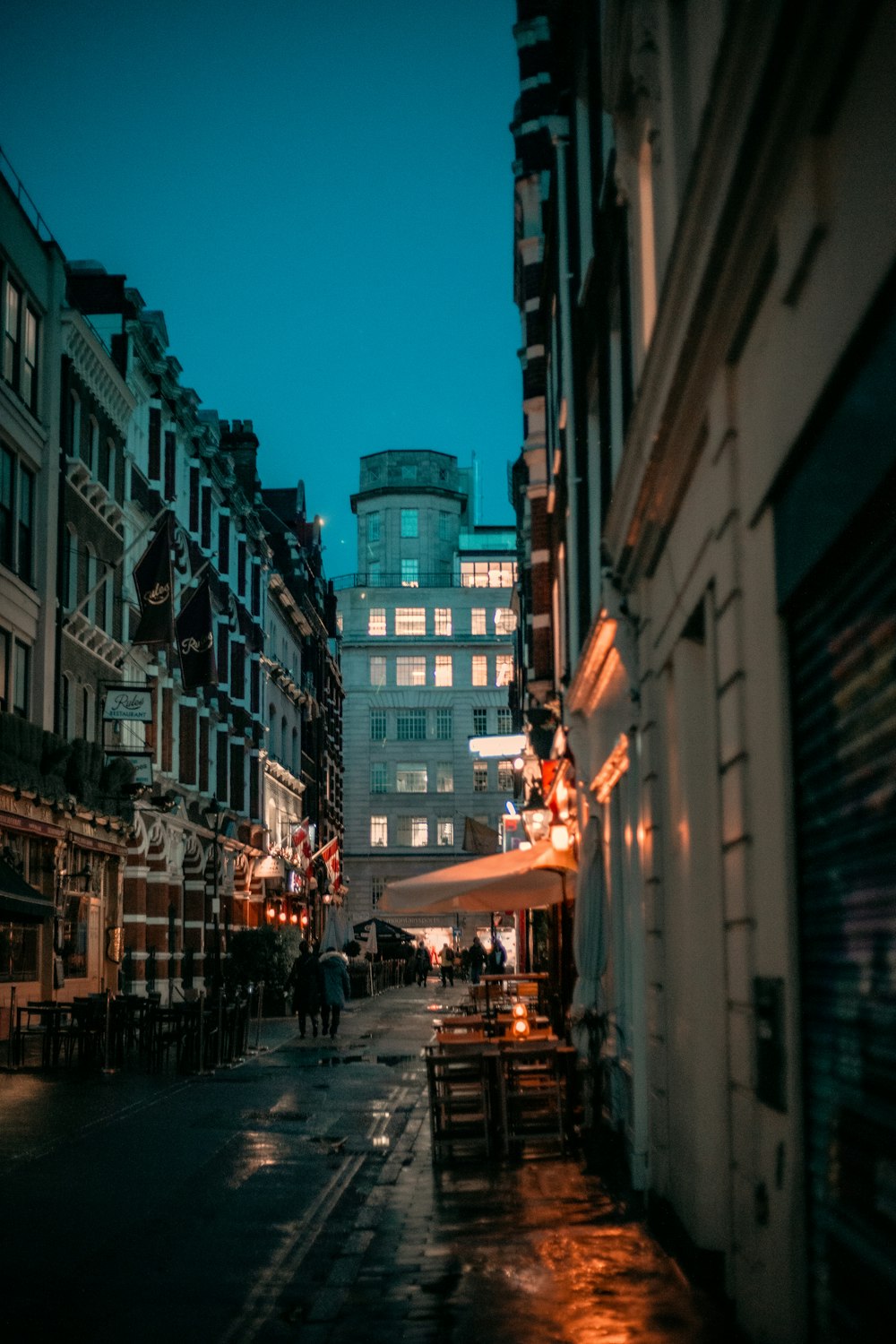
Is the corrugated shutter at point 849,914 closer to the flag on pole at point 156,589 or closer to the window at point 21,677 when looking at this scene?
the window at point 21,677

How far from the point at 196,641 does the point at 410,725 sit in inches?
→ 2474

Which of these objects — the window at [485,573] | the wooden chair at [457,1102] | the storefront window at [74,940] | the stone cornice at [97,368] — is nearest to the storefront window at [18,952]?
the storefront window at [74,940]

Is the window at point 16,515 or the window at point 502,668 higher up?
the window at point 502,668

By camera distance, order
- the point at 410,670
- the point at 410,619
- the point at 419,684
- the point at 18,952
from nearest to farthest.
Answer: the point at 18,952, the point at 419,684, the point at 410,670, the point at 410,619

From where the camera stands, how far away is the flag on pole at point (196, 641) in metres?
33.9

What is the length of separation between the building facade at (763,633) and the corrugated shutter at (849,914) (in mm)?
16

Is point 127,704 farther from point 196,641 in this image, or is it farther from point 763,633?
point 763,633

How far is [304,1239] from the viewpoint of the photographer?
33.0 feet

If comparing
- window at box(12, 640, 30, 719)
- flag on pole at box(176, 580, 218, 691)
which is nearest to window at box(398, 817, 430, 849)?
flag on pole at box(176, 580, 218, 691)

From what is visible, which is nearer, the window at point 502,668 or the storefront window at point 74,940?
the storefront window at point 74,940

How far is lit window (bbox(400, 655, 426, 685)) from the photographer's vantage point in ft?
320

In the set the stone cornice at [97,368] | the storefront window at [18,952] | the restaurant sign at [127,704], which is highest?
the stone cornice at [97,368]

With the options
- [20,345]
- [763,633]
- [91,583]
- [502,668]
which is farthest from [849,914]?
[502,668]

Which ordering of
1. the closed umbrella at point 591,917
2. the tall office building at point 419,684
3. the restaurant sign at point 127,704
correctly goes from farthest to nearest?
the tall office building at point 419,684 → the restaurant sign at point 127,704 → the closed umbrella at point 591,917
